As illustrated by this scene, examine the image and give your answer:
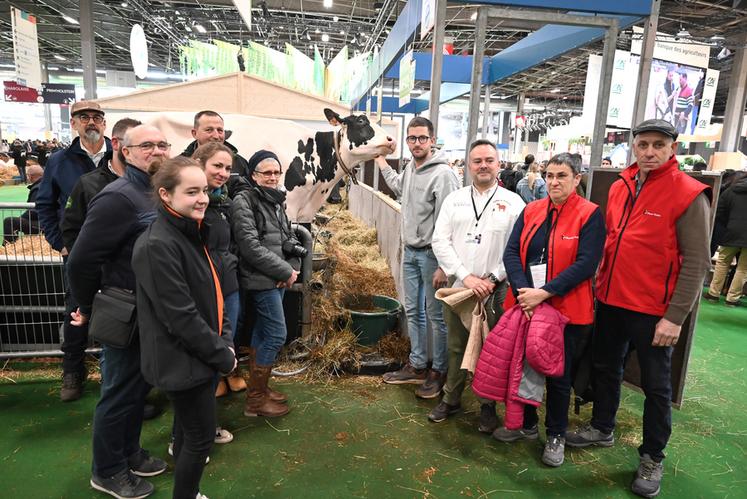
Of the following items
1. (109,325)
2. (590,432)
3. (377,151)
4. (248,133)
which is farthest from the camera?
(377,151)

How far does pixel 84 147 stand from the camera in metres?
3.23

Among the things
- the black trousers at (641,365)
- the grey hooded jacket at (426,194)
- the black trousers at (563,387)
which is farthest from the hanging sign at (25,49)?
the black trousers at (641,365)

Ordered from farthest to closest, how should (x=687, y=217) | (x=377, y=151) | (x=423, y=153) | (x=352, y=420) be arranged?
(x=377, y=151)
(x=423, y=153)
(x=352, y=420)
(x=687, y=217)

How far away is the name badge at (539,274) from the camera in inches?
104

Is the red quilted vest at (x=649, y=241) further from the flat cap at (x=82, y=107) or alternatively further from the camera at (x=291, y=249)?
the flat cap at (x=82, y=107)

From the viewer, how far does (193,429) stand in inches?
72.9

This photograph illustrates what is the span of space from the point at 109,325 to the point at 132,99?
27.3 ft

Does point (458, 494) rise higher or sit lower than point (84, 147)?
lower

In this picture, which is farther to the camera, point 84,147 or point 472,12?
point 472,12

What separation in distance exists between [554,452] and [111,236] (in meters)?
2.62

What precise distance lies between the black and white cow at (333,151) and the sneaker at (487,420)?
3398 millimetres

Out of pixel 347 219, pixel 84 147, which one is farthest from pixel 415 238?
pixel 347 219

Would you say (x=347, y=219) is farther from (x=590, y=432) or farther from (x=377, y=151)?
(x=590, y=432)

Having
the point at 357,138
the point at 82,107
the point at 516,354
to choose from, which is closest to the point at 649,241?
the point at 516,354
